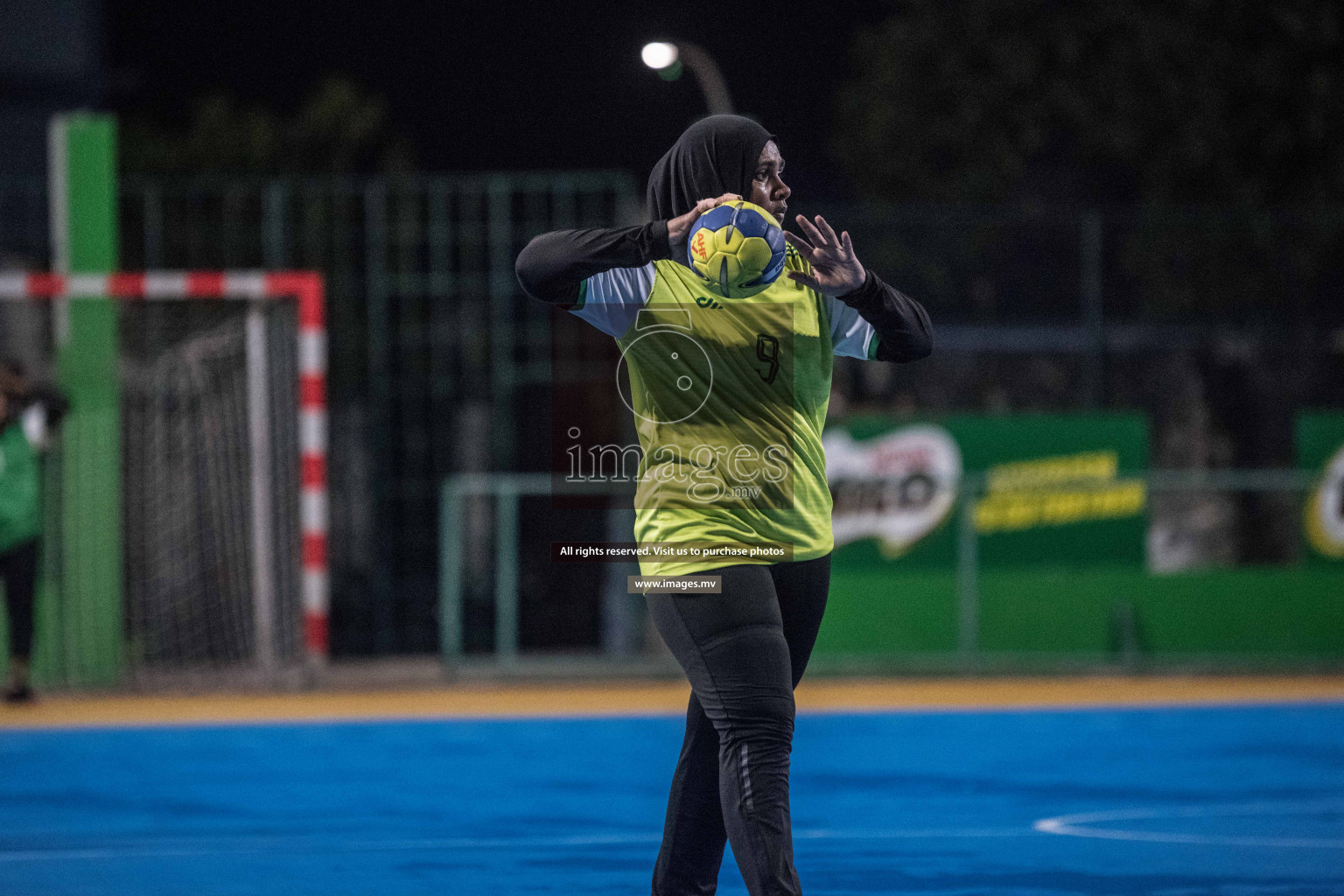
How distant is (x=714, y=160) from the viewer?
4.23 m

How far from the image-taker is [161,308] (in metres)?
13.6

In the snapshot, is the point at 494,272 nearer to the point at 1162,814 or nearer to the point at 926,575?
the point at 926,575

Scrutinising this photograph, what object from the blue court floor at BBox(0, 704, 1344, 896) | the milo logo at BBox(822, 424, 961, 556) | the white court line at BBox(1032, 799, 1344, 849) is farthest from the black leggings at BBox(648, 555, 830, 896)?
the milo logo at BBox(822, 424, 961, 556)

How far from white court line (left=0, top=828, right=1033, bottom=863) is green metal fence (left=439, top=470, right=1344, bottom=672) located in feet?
21.9

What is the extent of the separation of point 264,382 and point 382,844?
6.83m

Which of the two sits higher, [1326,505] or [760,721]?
[1326,505]

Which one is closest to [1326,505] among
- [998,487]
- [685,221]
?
[998,487]

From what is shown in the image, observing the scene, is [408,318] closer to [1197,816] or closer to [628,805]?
[628,805]

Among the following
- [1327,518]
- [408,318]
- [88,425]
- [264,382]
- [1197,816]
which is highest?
[408,318]

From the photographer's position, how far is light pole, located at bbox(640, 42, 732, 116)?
1473 cm

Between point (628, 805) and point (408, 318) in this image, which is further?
point (408, 318)

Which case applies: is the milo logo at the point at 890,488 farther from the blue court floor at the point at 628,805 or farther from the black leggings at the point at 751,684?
the black leggings at the point at 751,684

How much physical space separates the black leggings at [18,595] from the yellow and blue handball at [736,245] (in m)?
9.32

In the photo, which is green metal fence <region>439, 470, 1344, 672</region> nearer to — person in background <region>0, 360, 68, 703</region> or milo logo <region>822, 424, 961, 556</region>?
milo logo <region>822, 424, 961, 556</region>
